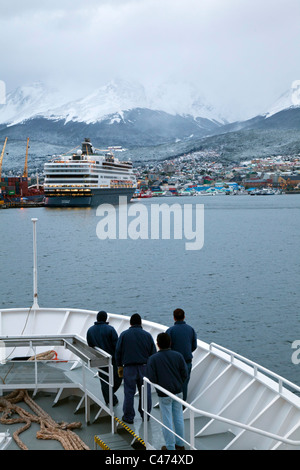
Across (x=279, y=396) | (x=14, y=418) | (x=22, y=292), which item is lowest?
(x=22, y=292)

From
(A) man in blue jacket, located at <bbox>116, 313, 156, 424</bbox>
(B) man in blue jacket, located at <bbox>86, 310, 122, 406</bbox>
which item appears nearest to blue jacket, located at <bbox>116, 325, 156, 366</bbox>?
(A) man in blue jacket, located at <bbox>116, 313, 156, 424</bbox>

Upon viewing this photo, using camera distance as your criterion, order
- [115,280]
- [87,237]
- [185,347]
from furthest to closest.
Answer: [87,237]
[115,280]
[185,347]

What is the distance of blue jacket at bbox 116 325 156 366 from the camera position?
680cm

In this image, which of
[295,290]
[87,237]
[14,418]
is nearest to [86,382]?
[14,418]

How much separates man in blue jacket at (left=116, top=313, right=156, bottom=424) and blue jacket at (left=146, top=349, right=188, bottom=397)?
2.44 feet

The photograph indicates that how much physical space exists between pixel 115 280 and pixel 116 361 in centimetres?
3174

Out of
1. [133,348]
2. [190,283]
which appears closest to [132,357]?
[133,348]

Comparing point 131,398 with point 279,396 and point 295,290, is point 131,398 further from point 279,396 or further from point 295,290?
point 295,290

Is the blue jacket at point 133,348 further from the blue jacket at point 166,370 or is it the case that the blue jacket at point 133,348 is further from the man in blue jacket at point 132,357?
the blue jacket at point 166,370

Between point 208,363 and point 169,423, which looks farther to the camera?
point 208,363

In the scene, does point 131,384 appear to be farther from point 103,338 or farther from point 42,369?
point 42,369

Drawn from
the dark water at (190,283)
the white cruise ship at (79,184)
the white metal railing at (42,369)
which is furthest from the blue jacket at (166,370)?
the white cruise ship at (79,184)

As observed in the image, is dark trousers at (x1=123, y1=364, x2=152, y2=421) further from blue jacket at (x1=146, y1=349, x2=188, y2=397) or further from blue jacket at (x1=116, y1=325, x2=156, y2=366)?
blue jacket at (x1=146, y1=349, x2=188, y2=397)

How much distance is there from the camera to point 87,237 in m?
74.4
